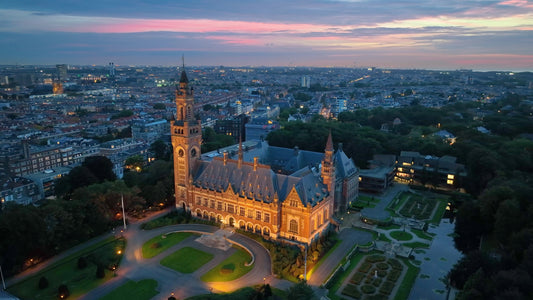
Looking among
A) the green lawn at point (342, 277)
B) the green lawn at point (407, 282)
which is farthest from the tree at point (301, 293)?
the green lawn at point (407, 282)

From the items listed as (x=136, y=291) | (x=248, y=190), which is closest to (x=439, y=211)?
(x=248, y=190)

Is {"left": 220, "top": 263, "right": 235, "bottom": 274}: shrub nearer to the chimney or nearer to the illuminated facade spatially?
the illuminated facade

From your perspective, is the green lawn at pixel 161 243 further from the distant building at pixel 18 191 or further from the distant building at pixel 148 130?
the distant building at pixel 148 130

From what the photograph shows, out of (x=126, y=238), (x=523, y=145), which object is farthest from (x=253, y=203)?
(x=523, y=145)

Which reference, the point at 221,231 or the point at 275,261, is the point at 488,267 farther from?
the point at 221,231

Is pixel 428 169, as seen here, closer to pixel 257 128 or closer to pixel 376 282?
pixel 376 282

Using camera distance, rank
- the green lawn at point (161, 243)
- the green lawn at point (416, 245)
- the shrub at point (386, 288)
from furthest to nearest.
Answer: the green lawn at point (416, 245) → the green lawn at point (161, 243) → the shrub at point (386, 288)
